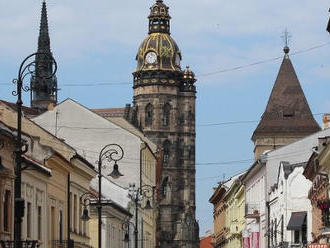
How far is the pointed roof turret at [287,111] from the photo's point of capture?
111938 mm

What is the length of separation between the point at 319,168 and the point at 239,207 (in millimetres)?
46920

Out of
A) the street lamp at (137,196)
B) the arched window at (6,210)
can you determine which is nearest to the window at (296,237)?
the street lamp at (137,196)

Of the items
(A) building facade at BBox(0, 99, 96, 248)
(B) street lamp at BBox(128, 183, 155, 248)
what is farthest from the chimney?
(A) building facade at BBox(0, 99, 96, 248)

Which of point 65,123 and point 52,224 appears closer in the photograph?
point 52,224

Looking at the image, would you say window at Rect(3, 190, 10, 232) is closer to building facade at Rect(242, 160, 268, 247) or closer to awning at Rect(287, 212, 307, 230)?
awning at Rect(287, 212, 307, 230)

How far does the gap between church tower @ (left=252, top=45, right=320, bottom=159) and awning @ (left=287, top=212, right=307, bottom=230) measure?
4743 cm

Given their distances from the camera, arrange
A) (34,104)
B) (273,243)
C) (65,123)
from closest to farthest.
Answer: (273,243)
(65,123)
(34,104)

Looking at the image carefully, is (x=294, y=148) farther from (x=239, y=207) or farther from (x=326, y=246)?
(x=326, y=246)

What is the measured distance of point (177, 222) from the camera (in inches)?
7756

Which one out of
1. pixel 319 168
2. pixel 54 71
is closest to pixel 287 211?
pixel 319 168

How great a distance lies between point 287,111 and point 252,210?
1160 inches

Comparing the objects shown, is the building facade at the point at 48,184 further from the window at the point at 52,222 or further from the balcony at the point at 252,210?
the balcony at the point at 252,210

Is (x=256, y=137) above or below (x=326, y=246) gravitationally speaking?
above

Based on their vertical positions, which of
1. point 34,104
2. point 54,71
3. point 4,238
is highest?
point 34,104
